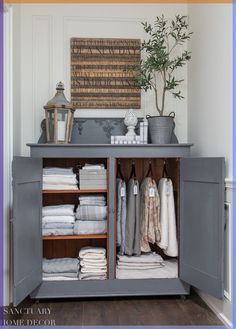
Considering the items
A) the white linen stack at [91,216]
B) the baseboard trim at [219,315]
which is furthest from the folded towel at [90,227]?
the baseboard trim at [219,315]

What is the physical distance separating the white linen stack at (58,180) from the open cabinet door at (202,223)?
91 cm

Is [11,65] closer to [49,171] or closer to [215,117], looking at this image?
[49,171]

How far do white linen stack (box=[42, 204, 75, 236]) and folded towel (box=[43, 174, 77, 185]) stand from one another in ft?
0.75

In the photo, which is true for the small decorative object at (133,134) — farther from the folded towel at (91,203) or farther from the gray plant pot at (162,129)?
the folded towel at (91,203)

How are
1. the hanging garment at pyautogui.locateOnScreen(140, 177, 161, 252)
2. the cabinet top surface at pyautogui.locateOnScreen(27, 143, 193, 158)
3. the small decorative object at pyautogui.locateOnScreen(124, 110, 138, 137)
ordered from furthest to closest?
the small decorative object at pyautogui.locateOnScreen(124, 110, 138, 137)
the hanging garment at pyautogui.locateOnScreen(140, 177, 161, 252)
the cabinet top surface at pyautogui.locateOnScreen(27, 143, 193, 158)

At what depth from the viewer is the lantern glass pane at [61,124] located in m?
2.71

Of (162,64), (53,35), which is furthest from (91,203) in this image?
(53,35)

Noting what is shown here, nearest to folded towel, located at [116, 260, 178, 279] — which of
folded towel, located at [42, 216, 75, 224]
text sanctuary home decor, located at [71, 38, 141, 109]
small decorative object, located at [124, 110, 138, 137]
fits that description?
folded towel, located at [42, 216, 75, 224]

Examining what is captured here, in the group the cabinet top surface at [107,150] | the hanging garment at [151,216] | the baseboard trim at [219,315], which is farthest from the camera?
the hanging garment at [151,216]

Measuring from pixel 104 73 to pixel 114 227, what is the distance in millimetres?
1449

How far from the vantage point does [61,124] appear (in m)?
2.72

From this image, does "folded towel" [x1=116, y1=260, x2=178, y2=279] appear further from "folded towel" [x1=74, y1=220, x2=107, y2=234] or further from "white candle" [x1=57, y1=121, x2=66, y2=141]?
"white candle" [x1=57, y1=121, x2=66, y2=141]

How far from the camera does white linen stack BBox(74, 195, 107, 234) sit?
2717 millimetres

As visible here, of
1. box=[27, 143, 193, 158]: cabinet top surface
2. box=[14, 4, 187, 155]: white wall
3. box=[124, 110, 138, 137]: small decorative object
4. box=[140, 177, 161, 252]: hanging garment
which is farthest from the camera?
box=[14, 4, 187, 155]: white wall
